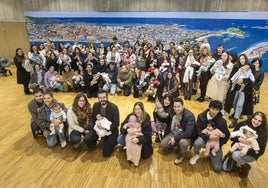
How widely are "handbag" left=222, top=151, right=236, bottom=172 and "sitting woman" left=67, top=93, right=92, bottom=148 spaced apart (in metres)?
2.03

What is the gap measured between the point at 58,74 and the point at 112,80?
5.22 ft

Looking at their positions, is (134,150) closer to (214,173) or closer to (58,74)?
(214,173)

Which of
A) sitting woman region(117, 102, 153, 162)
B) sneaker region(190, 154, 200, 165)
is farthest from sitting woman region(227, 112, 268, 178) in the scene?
sitting woman region(117, 102, 153, 162)

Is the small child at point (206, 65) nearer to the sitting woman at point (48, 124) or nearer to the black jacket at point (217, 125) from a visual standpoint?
the black jacket at point (217, 125)

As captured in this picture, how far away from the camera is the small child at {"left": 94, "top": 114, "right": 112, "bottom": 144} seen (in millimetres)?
2936

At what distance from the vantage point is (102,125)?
2.93 metres

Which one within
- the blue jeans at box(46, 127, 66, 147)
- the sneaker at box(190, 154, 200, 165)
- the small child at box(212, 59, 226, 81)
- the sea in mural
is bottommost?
the sneaker at box(190, 154, 200, 165)

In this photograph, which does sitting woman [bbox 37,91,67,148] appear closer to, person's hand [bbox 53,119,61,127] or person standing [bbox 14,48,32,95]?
person's hand [bbox 53,119,61,127]

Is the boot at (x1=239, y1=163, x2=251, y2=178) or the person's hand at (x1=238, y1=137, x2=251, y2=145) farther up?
the person's hand at (x1=238, y1=137, x2=251, y2=145)

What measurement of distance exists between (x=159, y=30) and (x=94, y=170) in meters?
6.53

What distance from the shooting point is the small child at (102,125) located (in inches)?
116

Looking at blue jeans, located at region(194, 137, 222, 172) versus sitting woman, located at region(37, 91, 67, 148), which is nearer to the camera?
blue jeans, located at region(194, 137, 222, 172)

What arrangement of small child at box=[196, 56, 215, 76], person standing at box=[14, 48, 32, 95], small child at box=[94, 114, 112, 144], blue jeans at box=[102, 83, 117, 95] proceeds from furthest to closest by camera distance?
blue jeans at box=[102, 83, 117, 95], person standing at box=[14, 48, 32, 95], small child at box=[196, 56, 215, 76], small child at box=[94, 114, 112, 144]

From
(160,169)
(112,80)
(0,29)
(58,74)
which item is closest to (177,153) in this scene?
(160,169)
